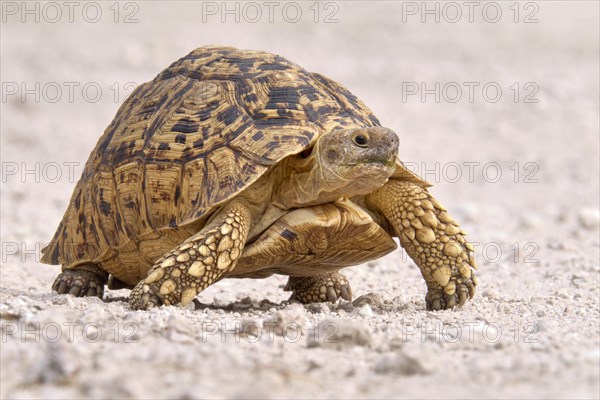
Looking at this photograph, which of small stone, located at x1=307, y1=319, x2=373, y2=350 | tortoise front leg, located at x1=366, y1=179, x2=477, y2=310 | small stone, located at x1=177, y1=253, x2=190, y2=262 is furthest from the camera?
tortoise front leg, located at x1=366, y1=179, x2=477, y2=310

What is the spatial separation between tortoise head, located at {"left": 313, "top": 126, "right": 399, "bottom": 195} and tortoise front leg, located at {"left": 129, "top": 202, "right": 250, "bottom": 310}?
0.63m

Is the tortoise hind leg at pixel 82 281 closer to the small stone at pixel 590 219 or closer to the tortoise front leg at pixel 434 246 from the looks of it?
the tortoise front leg at pixel 434 246

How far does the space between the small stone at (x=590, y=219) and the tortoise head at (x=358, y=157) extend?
5.76 meters

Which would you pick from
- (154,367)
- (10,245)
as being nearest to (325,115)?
(154,367)

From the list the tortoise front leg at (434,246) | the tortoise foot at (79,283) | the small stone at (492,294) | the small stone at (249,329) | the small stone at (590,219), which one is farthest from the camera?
the small stone at (590,219)

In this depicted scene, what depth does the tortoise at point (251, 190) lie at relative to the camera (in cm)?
511

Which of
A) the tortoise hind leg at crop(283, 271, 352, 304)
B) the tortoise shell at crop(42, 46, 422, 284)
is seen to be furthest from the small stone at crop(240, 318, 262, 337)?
the tortoise hind leg at crop(283, 271, 352, 304)

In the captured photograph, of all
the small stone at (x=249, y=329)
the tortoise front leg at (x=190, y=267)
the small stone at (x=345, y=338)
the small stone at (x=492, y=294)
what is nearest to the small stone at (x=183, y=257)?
the tortoise front leg at (x=190, y=267)

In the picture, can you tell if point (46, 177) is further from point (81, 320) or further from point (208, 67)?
point (81, 320)

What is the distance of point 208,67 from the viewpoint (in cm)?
596

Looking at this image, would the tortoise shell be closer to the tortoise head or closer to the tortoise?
the tortoise

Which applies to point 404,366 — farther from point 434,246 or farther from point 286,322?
point 434,246

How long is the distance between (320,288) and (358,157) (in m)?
1.67

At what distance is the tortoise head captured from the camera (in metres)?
5.05
